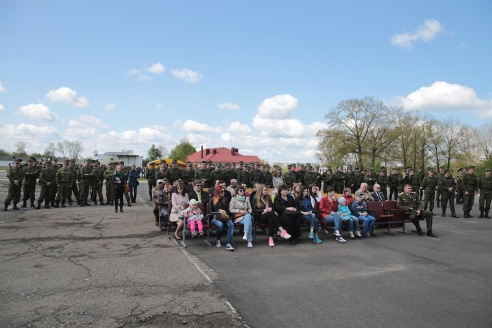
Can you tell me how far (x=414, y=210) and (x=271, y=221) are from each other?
4732 millimetres

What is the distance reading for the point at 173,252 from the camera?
712cm

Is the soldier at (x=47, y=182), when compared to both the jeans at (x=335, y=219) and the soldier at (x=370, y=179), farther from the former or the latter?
the soldier at (x=370, y=179)

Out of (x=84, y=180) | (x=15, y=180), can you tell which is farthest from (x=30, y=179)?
(x=84, y=180)

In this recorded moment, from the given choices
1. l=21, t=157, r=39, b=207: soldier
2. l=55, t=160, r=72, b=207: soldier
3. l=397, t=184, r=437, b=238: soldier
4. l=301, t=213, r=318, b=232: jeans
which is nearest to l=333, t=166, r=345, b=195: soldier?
l=397, t=184, r=437, b=238: soldier

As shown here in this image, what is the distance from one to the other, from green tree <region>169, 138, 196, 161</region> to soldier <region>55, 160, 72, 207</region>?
91.1 m

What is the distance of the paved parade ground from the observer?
13.5 ft

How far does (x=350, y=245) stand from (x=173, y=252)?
14.1 ft

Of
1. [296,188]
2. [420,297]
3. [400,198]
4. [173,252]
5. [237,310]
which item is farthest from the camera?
[400,198]

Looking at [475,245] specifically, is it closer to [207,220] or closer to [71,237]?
[207,220]

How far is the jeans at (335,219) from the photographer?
349 inches

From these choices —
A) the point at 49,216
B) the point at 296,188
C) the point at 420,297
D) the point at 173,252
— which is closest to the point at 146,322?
the point at 173,252

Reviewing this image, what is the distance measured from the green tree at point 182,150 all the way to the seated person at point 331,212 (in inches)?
3846

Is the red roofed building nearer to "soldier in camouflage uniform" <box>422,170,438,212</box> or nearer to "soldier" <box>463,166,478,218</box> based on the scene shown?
"soldier in camouflage uniform" <box>422,170,438,212</box>

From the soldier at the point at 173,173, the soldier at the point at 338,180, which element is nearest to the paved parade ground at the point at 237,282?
the soldier at the point at 173,173
